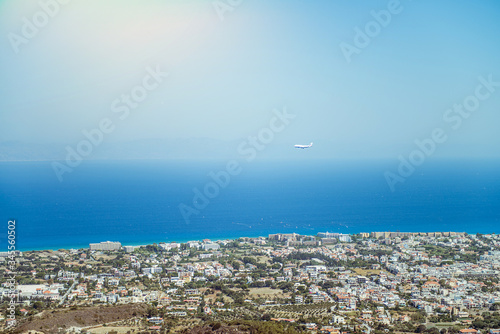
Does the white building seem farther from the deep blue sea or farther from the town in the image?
the deep blue sea

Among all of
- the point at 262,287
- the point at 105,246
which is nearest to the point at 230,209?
the point at 105,246

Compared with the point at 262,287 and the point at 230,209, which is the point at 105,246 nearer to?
the point at 262,287

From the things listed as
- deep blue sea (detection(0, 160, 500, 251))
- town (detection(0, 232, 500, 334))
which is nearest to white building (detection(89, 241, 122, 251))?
town (detection(0, 232, 500, 334))

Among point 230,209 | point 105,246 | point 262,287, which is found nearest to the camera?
point 262,287

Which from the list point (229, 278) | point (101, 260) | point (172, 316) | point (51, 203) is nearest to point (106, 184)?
point (51, 203)

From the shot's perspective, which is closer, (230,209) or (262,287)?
(262,287)
